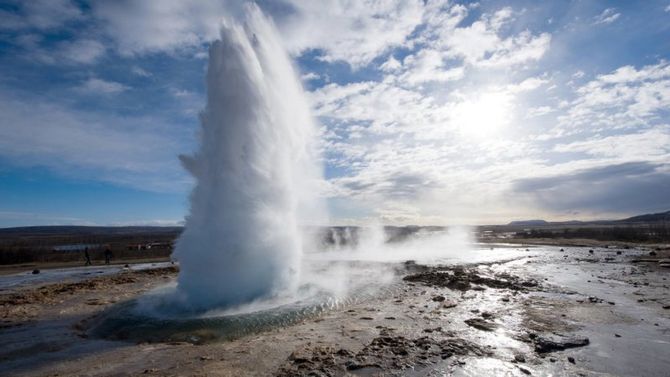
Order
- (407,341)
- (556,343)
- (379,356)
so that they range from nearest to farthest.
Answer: (379,356)
(556,343)
(407,341)

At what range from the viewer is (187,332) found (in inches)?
431

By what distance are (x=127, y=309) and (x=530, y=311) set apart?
15234 millimetres

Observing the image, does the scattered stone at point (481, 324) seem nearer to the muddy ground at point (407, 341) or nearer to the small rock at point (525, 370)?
the muddy ground at point (407, 341)

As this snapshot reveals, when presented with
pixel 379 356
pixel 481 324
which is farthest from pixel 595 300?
pixel 379 356

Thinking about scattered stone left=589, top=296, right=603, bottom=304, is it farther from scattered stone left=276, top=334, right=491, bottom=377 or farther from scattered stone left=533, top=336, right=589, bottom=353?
scattered stone left=276, top=334, right=491, bottom=377

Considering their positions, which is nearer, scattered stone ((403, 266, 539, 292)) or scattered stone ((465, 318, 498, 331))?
scattered stone ((465, 318, 498, 331))

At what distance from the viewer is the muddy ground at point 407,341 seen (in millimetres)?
7730

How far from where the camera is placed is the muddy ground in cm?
773

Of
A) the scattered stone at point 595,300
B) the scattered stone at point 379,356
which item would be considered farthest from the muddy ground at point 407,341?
the scattered stone at point 595,300

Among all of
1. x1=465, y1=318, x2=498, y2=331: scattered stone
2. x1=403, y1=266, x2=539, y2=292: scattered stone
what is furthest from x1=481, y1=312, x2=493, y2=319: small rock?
x1=403, y1=266, x2=539, y2=292: scattered stone

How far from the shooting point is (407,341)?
9.27m

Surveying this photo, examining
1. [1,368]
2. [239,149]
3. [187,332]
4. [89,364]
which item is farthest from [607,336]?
[1,368]

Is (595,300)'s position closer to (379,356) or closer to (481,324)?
(481,324)

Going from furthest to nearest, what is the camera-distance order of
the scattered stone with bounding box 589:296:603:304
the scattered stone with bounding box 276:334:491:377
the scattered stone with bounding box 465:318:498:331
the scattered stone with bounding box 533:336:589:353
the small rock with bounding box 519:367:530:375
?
the scattered stone with bounding box 589:296:603:304
the scattered stone with bounding box 465:318:498:331
the scattered stone with bounding box 533:336:589:353
the scattered stone with bounding box 276:334:491:377
the small rock with bounding box 519:367:530:375
